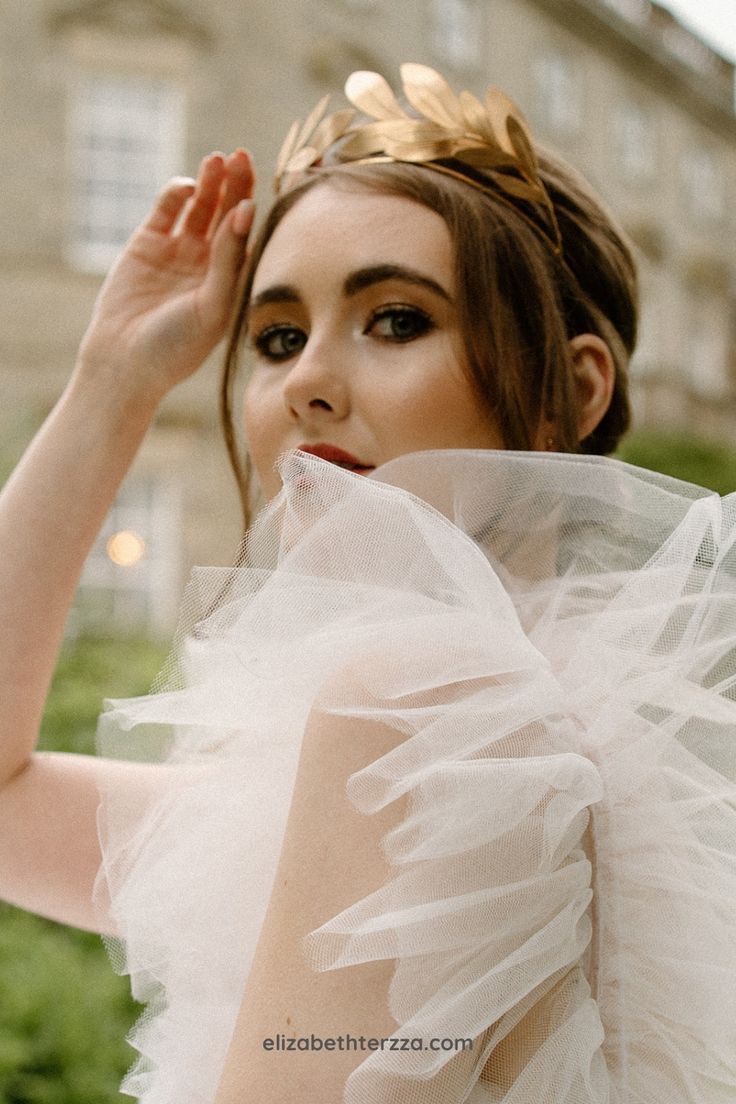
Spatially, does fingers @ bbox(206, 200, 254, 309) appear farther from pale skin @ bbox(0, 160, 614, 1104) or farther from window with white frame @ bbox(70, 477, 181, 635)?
window with white frame @ bbox(70, 477, 181, 635)

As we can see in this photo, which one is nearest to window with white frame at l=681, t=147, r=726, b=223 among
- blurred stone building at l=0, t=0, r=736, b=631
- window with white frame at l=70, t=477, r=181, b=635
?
blurred stone building at l=0, t=0, r=736, b=631

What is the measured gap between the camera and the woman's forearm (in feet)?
5.24

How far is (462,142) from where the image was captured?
1.48 metres

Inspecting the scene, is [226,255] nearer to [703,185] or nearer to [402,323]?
[402,323]

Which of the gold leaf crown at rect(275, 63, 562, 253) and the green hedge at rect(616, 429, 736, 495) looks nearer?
the gold leaf crown at rect(275, 63, 562, 253)

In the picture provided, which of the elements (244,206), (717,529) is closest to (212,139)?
(244,206)

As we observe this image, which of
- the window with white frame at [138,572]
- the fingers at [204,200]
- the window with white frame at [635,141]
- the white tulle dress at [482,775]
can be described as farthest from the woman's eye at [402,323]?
the window with white frame at [635,141]

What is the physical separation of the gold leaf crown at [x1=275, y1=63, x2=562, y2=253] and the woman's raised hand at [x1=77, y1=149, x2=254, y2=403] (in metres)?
0.32

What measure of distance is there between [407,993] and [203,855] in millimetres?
321

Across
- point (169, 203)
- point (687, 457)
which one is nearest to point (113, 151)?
point (687, 457)

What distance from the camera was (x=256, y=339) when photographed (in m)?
1.55

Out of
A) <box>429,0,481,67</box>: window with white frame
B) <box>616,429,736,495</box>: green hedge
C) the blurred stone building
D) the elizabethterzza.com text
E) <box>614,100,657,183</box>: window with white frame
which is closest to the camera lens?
the elizabethterzza.com text

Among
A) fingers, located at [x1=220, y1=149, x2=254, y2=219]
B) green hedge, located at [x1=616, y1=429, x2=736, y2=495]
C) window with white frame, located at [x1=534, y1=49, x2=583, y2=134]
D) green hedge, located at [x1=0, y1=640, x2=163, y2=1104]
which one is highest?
fingers, located at [x1=220, y1=149, x2=254, y2=219]

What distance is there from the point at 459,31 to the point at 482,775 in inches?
487
